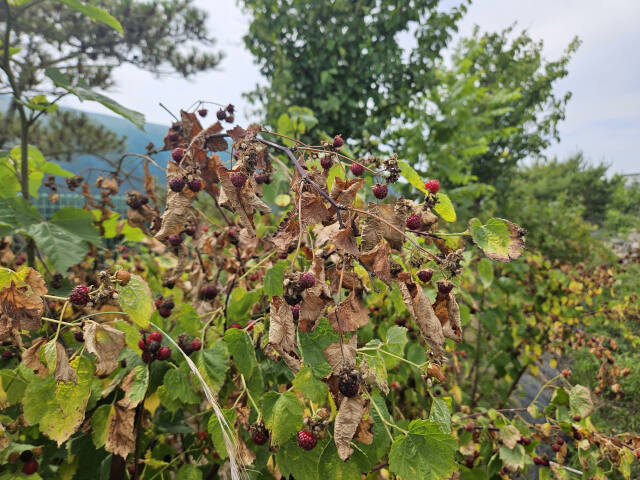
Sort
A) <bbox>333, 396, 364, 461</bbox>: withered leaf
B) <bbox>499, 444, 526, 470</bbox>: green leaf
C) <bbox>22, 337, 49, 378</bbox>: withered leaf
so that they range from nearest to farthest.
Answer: <bbox>333, 396, 364, 461</bbox>: withered leaf
<bbox>22, 337, 49, 378</bbox>: withered leaf
<bbox>499, 444, 526, 470</bbox>: green leaf

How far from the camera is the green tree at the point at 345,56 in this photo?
16.0 feet

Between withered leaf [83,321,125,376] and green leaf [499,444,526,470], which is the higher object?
withered leaf [83,321,125,376]

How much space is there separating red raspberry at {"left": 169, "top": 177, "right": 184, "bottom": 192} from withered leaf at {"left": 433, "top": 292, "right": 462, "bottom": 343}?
0.52 meters

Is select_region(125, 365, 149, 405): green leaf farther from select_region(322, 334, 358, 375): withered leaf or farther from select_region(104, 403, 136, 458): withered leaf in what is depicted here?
select_region(322, 334, 358, 375): withered leaf

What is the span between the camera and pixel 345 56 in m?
4.99

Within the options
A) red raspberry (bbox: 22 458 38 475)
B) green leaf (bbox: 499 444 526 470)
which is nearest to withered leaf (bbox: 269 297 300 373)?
red raspberry (bbox: 22 458 38 475)

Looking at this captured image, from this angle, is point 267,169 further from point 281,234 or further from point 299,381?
point 299,381

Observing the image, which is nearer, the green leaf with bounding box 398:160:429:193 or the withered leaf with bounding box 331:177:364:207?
the withered leaf with bounding box 331:177:364:207

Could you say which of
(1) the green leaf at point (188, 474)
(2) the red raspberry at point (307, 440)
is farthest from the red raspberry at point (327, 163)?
(1) the green leaf at point (188, 474)

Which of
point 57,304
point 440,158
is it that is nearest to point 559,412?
point 57,304

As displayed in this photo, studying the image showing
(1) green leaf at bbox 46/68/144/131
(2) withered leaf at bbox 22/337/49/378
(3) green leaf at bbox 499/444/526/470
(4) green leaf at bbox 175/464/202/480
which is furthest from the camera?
(3) green leaf at bbox 499/444/526/470

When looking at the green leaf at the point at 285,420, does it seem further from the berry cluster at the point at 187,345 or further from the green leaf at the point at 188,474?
the green leaf at the point at 188,474

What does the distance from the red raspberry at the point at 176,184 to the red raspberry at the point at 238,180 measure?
153 mm

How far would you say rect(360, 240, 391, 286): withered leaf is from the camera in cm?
56
